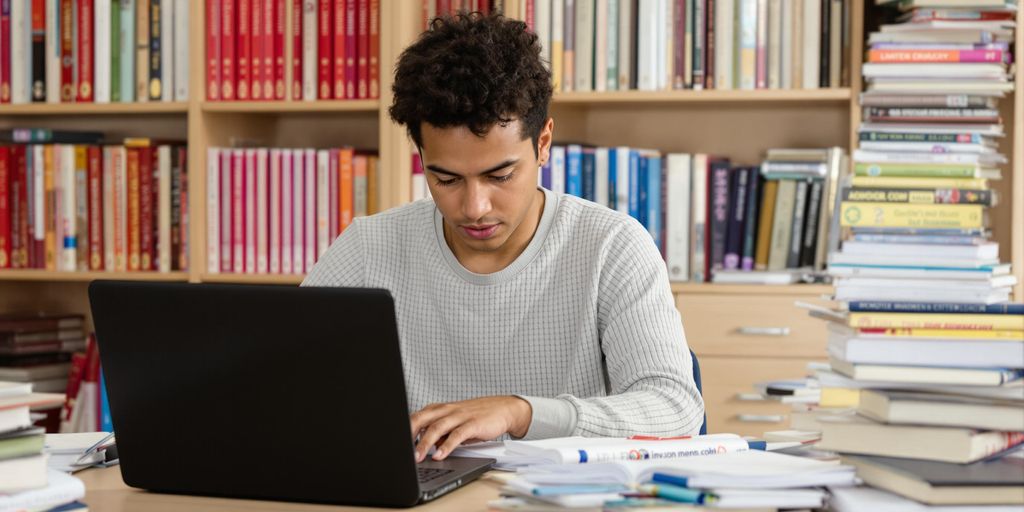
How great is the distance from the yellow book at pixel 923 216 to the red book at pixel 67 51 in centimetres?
236

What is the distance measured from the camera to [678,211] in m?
2.78

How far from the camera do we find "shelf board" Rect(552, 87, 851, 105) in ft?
8.86

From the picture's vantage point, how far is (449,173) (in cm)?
171

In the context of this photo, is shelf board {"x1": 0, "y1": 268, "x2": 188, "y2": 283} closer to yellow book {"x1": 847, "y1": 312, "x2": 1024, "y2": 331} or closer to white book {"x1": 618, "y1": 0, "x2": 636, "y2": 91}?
white book {"x1": 618, "y1": 0, "x2": 636, "y2": 91}

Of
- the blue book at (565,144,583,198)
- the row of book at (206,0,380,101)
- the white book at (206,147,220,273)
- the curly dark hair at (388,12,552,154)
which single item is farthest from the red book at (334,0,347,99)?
the curly dark hair at (388,12,552,154)

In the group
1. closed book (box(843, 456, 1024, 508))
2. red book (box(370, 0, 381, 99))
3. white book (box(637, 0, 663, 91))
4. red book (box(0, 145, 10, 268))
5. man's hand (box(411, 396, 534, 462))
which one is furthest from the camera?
red book (box(0, 145, 10, 268))

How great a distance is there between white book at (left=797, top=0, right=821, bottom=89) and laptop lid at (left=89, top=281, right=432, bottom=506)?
185 cm

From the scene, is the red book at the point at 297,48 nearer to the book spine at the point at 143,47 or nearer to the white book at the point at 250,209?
the white book at the point at 250,209

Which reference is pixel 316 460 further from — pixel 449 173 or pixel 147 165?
pixel 147 165

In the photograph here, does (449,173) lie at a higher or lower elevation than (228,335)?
higher

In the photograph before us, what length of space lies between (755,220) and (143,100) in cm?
153

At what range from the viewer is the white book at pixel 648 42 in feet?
9.08

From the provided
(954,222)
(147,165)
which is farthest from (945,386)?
(147,165)

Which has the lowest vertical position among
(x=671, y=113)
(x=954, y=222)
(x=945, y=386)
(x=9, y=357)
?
(x=9, y=357)
